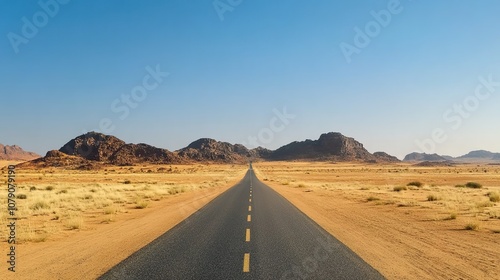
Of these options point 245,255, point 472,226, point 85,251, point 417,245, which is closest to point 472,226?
point 472,226

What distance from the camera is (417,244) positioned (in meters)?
11.1

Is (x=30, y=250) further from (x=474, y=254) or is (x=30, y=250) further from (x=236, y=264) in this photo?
(x=474, y=254)

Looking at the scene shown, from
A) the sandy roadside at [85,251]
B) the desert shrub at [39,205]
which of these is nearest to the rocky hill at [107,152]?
the desert shrub at [39,205]

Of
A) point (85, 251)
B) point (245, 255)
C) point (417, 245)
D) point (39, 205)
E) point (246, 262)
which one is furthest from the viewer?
point (39, 205)

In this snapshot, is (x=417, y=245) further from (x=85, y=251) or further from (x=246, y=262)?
(x=85, y=251)

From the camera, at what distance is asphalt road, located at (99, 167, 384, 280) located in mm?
7445

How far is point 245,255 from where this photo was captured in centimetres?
891

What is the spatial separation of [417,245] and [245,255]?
17.8 ft

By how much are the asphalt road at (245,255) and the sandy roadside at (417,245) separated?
0.70 m

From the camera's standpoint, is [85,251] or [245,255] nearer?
[245,255]

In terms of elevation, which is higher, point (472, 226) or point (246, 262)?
point (246, 262)

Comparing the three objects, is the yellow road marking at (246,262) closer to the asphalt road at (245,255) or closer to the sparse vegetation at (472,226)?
the asphalt road at (245,255)

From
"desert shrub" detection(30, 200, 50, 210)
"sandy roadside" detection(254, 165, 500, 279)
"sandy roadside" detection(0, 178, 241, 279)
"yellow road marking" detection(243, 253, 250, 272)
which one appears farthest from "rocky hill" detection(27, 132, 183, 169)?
"yellow road marking" detection(243, 253, 250, 272)

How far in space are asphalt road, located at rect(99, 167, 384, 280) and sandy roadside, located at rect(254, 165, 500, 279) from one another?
2.28ft
